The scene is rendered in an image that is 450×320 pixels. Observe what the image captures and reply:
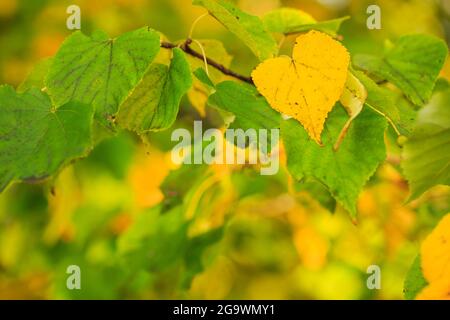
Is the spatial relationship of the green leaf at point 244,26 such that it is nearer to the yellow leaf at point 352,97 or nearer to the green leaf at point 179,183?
the yellow leaf at point 352,97

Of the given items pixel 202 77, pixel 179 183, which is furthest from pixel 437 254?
pixel 179 183

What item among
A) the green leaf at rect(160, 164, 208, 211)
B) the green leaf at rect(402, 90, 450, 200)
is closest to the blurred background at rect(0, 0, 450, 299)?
the green leaf at rect(160, 164, 208, 211)

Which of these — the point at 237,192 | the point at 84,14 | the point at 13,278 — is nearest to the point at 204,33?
the point at 84,14

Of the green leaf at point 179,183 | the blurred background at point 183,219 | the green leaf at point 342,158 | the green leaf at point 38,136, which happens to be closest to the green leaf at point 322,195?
the blurred background at point 183,219

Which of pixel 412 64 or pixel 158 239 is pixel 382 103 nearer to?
pixel 412 64

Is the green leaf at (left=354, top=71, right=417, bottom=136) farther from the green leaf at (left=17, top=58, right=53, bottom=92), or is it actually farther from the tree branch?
the green leaf at (left=17, top=58, right=53, bottom=92)
